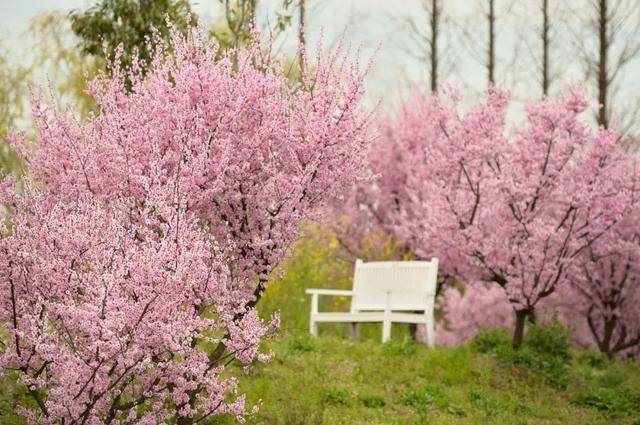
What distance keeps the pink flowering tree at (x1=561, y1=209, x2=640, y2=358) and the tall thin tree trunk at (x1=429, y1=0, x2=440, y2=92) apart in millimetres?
8476

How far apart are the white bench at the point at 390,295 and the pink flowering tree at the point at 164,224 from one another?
4.17 metres

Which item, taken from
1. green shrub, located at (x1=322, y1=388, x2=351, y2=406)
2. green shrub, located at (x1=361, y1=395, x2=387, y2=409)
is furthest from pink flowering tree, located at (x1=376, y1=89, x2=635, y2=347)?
green shrub, located at (x1=322, y1=388, x2=351, y2=406)

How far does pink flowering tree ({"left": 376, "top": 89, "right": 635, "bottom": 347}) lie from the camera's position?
1104cm

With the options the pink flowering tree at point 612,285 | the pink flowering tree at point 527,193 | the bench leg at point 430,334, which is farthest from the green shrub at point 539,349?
the pink flowering tree at point 612,285

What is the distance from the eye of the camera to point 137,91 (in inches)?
281

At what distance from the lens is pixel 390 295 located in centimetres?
1215

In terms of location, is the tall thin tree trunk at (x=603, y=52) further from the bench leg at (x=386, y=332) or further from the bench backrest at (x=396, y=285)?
the bench leg at (x=386, y=332)

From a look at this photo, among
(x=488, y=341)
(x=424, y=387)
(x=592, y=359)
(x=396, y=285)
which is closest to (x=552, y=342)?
(x=488, y=341)

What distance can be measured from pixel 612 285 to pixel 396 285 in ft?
11.5

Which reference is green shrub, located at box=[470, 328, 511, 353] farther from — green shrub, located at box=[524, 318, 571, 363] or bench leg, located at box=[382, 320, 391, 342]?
bench leg, located at box=[382, 320, 391, 342]

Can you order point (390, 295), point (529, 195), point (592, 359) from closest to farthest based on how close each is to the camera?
point (529, 195)
point (592, 359)
point (390, 295)

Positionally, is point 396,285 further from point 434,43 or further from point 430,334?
point 434,43

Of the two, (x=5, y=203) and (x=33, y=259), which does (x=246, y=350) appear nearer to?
(x=33, y=259)

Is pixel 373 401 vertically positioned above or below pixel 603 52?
below
